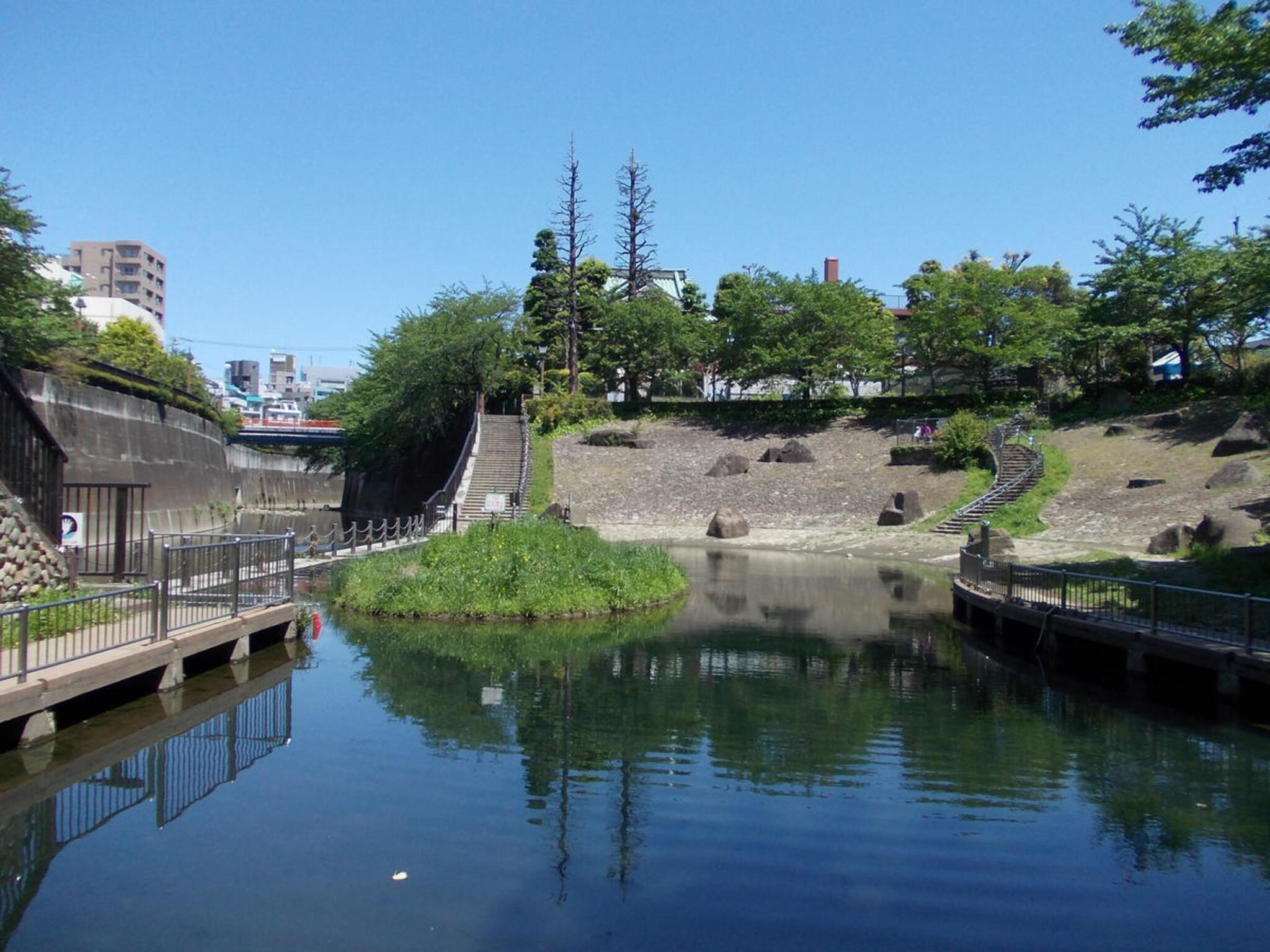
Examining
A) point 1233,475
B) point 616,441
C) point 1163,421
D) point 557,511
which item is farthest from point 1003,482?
point 616,441

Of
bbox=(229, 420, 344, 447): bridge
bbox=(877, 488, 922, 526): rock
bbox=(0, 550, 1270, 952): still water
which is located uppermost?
bbox=(229, 420, 344, 447): bridge

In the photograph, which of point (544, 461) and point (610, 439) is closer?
point (544, 461)

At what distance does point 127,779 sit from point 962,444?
3812 centimetres

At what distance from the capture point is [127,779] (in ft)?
32.8

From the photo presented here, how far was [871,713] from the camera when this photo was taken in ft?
43.2

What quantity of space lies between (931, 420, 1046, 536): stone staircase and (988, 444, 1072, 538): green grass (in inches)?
14.3

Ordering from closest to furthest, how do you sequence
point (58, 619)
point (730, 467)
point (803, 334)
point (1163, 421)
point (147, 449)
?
point (58, 619) → point (1163, 421) → point (147, 449) → point (730, 467) → point (803, 334)

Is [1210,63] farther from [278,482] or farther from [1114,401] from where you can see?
[278,482]

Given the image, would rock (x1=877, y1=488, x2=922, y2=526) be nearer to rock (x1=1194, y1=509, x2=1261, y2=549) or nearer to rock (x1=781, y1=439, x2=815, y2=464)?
rock (x1=781, y1=439, x2=815, y2=464)

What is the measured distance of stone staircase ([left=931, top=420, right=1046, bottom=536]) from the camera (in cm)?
3666

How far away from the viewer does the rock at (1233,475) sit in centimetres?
3147

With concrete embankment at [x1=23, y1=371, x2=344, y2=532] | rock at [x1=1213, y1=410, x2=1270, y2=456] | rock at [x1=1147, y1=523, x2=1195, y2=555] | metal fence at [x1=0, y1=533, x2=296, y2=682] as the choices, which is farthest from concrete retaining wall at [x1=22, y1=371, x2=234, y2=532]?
rock at [x1=1213, y1=410, x2=1270, y2=456]

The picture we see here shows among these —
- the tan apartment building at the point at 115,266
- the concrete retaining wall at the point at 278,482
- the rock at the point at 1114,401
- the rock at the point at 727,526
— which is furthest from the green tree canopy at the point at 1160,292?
the tan apartment building at the point at 115,266

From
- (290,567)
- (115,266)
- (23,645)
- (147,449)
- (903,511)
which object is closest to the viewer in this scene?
(23,645)
